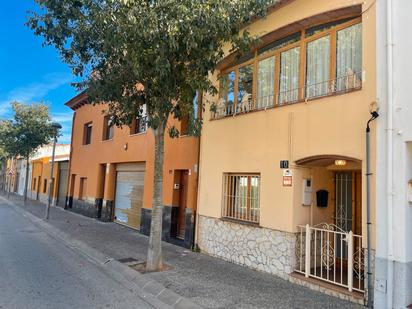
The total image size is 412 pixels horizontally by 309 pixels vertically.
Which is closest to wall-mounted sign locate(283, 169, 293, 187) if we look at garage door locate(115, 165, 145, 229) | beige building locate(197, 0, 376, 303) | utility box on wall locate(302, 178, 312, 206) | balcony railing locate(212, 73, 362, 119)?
beige building locate(197, 0, 376, 303)

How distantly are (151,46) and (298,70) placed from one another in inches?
128

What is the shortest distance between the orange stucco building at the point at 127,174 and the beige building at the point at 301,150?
183 centimetres

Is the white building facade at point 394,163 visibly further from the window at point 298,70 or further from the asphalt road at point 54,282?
the asphalt road at point 54,282

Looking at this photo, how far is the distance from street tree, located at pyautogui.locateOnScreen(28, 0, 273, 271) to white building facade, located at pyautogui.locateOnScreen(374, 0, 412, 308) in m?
→ 2.74

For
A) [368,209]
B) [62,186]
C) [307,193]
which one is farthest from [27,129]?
[368,209]

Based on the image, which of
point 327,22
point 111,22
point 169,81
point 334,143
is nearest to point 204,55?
point 169,81

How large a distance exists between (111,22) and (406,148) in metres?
5.54

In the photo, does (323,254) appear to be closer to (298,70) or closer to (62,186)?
(298,70)

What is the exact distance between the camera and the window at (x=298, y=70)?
6.47m

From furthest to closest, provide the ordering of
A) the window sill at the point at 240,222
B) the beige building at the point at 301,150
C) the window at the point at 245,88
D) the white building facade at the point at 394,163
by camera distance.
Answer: the window at the point at 245,88 → the window sill at the point at 240,222 → the beige building at the point at 301,150 → the white building facade at the point at 394,163

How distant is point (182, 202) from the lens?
36.3ft

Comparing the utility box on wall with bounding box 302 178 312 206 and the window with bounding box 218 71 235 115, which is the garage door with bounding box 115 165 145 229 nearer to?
the window with bounding box 218 71 235 115

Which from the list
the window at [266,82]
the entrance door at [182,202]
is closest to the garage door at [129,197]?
the entrance door at [182,202]

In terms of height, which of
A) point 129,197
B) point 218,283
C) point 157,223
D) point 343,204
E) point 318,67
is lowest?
point 218,283
